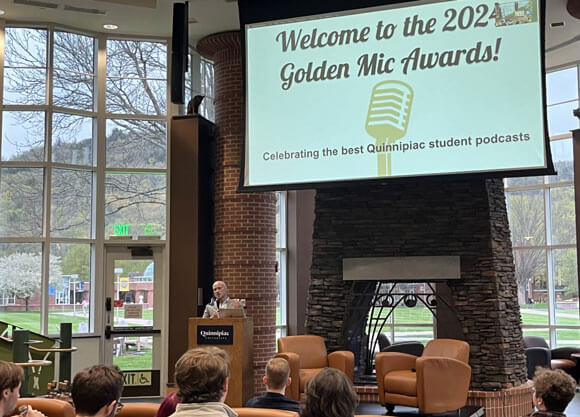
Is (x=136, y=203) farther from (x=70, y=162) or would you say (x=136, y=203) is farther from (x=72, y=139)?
(x=72, y=139)

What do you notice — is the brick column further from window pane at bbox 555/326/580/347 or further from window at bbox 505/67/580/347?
window pane at bbox 555/326/580/347

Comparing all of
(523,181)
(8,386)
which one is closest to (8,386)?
(8,386)

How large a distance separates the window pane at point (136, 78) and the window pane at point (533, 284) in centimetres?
636

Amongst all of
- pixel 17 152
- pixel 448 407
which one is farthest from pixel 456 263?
pixel 17 152

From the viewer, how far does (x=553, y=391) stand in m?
2.96

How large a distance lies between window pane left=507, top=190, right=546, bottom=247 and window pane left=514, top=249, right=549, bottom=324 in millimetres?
184

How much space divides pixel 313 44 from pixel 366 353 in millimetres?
3924

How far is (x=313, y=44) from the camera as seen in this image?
759 cm

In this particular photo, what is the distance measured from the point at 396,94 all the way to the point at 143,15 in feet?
12.5

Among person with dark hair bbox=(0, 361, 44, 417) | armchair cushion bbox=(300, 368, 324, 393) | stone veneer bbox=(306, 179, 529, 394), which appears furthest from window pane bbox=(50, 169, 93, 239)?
person with dark hair bbox=(0, 361, 44, 417)

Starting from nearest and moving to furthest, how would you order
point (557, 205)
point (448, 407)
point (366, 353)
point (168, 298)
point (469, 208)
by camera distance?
point (448, 407), point (469, 208), point (366, 353), point (168, 298), point (557, 205)

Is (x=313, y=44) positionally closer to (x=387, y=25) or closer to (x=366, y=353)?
(x=387, y=25)

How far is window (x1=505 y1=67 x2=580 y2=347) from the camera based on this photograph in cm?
1088

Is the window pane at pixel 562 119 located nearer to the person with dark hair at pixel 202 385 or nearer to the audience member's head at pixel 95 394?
the person with dark hair at pixel 202 385
